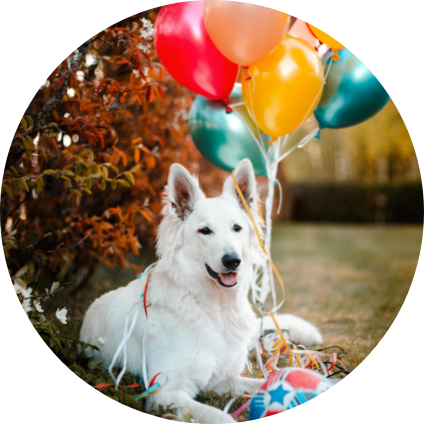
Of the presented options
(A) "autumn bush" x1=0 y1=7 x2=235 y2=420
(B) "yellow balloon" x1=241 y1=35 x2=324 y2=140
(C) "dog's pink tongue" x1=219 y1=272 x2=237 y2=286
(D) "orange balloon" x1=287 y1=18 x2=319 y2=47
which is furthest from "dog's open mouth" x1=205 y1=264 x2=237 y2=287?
(D) "orange balloon" x1=287 y1=18 x2=319 y2=47

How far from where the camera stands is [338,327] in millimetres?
3775

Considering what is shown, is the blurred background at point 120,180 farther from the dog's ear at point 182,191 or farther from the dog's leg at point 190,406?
the dog's leg at point 190,406

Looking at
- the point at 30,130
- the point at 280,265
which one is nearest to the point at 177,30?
the point at 30,130

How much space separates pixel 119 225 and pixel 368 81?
2239mm

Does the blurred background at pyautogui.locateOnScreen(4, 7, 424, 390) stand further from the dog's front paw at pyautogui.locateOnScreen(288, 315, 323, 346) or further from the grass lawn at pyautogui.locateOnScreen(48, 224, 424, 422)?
the dog's front paw at pyautogui.locateOnScreen(288, 315, 323, 346)

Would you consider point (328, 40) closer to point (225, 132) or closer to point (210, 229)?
point (225, 132)

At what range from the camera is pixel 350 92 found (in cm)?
274

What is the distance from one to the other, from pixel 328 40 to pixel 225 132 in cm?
97

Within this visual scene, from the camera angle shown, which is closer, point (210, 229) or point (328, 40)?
point (210, 229)

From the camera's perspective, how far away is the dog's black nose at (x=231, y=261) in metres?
2.15

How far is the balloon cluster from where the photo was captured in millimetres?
2420

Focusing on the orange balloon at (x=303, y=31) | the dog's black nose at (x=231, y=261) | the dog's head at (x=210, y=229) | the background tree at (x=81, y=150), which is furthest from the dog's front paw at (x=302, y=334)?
the orange balloon at (x=303, y=31)

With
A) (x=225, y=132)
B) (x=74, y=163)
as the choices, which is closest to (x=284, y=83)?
(x=225, y=132)

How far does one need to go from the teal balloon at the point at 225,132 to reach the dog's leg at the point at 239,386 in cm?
154
